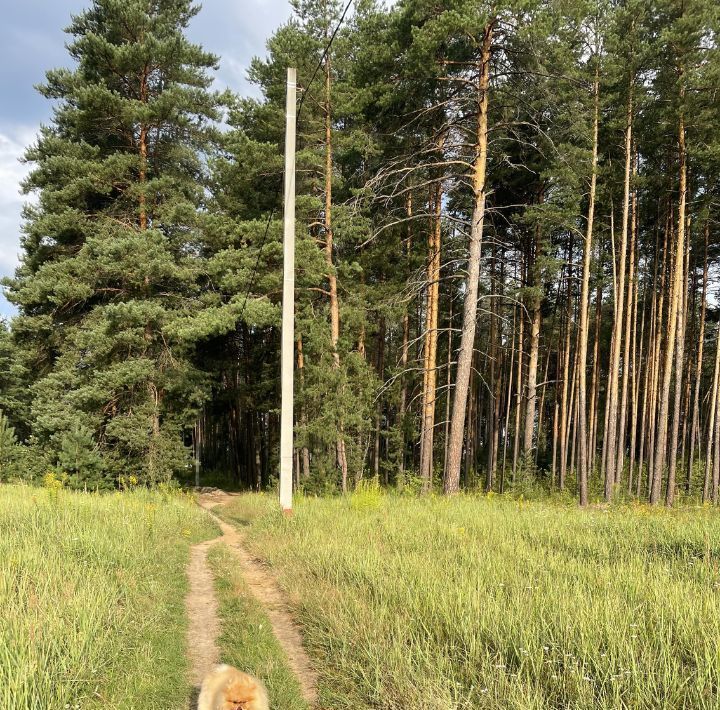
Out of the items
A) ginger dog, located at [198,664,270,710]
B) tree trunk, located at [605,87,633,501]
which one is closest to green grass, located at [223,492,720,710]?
ginger dog, located at [198,664,270,710]

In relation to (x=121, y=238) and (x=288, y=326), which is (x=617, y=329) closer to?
(x=288, y=326)

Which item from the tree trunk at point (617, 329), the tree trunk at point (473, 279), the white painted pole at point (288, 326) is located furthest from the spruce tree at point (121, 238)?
the tree trunk at point (617, 329)

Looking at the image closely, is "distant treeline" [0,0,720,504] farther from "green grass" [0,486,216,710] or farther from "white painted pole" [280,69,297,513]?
"green grass" [0,486,216,710]

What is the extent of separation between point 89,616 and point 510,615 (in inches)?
126

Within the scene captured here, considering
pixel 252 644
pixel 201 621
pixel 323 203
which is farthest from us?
pixel 323 203

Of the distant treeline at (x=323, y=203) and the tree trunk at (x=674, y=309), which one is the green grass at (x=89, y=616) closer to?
the distant treeline at (x=323, y=203)

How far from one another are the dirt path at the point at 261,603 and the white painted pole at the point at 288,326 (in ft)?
5.42

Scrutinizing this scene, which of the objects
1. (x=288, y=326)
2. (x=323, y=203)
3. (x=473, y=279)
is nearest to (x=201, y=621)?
(x=288, y=326)

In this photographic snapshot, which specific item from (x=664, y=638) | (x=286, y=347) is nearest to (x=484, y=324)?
(x=286, y=347)

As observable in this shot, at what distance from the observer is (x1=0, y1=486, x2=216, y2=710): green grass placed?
9.59ft

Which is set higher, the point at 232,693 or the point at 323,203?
the point at 323,203

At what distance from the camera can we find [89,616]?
361cm

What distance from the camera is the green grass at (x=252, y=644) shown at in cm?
318

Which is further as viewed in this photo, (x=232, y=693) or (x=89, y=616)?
(x=89, y=616)
